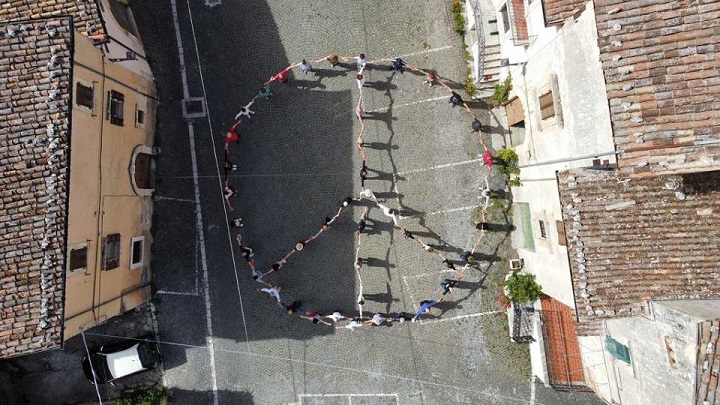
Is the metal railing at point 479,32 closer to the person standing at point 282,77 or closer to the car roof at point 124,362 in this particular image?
the person standing at point 282,77

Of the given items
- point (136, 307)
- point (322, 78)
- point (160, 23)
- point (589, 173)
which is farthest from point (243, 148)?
point (589, 173)

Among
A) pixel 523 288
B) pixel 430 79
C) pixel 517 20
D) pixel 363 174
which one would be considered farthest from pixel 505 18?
pixel 523 288

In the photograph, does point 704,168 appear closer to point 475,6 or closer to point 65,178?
point 475,6

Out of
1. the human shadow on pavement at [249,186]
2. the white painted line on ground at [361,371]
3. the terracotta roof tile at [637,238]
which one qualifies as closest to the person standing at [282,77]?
the human shadow on pavement at [249,186]

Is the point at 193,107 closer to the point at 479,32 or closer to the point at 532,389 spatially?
the point at 479,32

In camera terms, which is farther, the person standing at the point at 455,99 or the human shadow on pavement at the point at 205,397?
the human shadow on pavement at the point at 205,397
